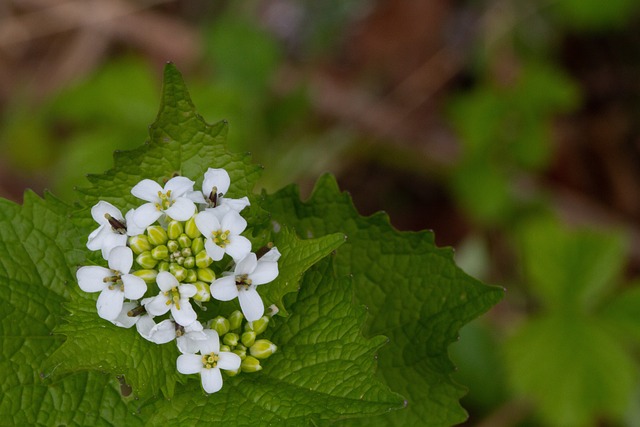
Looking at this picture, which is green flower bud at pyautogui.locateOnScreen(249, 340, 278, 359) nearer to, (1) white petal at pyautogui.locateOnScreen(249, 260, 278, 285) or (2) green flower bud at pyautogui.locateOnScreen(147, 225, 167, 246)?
(1) white petal at pyautogui.locateOnScreen(249, 260, 278, 285)

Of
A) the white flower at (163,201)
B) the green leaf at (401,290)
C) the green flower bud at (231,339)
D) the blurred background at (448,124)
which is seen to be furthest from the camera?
the blurred background at (448,124)

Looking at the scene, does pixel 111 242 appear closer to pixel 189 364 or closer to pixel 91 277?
pixel 91 277

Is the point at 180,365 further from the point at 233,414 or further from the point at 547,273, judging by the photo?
the point at 547,273

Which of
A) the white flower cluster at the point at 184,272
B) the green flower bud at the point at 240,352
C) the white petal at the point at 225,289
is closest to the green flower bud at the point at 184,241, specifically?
the white flower cluster at the point at 184,272

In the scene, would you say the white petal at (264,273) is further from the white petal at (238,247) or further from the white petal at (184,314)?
the white petal at (184,314)

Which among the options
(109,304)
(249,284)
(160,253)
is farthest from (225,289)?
(109,304)

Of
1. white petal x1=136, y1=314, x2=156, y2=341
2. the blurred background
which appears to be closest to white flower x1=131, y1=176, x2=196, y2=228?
white petal x1=136, y1=314, x2=156, y2=341

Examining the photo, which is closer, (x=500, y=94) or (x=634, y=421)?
(x=634, y=421)

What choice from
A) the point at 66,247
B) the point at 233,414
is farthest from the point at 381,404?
the point at 66,247
